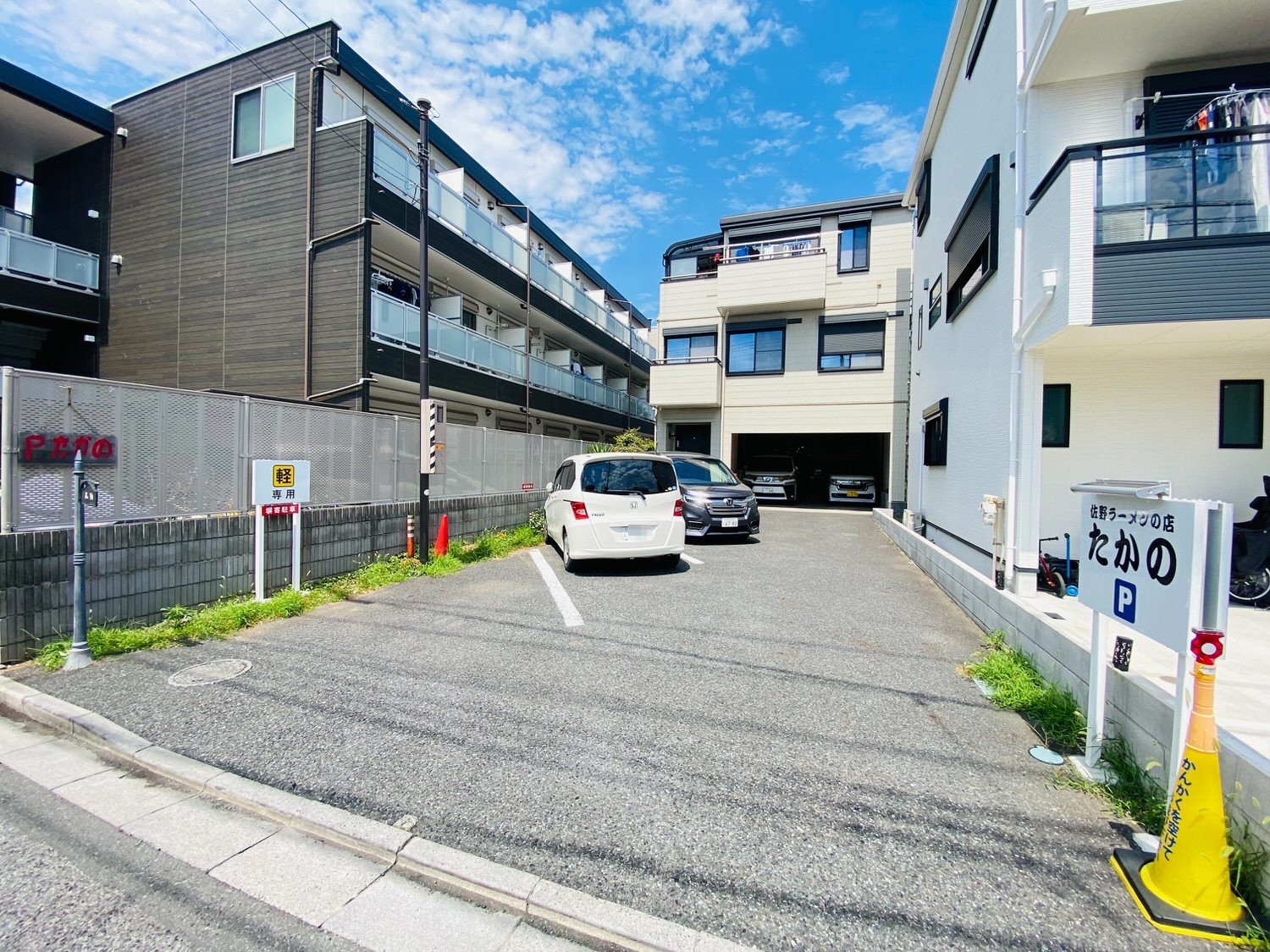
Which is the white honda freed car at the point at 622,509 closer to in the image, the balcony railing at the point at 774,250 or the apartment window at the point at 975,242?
the apartment window at the point at 975,242

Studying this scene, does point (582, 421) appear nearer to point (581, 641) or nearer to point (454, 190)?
point (454, 190)

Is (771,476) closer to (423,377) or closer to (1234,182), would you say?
(423,377)

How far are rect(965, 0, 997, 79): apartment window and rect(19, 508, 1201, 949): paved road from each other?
7.20 metres

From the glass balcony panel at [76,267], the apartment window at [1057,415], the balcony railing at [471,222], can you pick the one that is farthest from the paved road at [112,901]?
the glass balcony panel at [76,267]

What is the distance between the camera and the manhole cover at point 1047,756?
9.14 feet

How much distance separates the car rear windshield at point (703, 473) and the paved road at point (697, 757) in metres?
5.31

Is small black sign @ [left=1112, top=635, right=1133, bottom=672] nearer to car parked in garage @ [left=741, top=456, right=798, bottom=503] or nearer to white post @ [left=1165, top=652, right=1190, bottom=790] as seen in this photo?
white post @ [left=1165, top=652, right=1190, bottom=790]

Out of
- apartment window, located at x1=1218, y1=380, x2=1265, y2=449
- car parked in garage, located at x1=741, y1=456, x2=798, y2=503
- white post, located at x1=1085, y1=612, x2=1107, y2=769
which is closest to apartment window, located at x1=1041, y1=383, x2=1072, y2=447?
apartment window, located at x1=1218, y1=380, x2=1265, y2=449

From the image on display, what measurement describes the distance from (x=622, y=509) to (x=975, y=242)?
5660mm

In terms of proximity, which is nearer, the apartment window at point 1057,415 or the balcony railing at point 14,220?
the apartment window at point 1057,415

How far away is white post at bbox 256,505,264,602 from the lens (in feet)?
17.7

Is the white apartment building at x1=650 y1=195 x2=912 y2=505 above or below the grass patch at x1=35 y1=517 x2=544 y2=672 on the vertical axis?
above

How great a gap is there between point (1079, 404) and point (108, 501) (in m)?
9.40

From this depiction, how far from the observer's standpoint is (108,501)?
4496 millimetres
